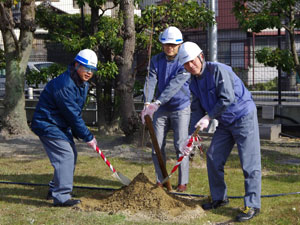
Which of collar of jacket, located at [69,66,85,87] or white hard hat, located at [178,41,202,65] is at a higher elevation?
white hard hat, located at [178,41,202,65]

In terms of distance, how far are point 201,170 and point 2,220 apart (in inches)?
131

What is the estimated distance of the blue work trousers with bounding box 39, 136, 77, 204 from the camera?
5.57 meters

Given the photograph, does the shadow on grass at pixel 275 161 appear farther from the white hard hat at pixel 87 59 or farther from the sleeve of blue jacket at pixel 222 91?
the white hard hat at pixel 87 59

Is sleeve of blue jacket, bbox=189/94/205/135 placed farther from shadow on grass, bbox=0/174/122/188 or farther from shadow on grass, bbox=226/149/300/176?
shadow on grass, bbox=226/149/300/176

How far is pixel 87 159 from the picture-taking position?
8539mm

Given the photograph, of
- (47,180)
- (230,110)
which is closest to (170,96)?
(230,110)

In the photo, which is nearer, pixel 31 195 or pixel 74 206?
pixel 74 206

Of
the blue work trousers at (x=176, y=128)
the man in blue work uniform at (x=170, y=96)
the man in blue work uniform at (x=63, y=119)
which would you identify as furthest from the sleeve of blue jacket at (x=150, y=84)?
the man in blue work uniform at (x=63, y=119)

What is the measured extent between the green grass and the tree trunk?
999 mm

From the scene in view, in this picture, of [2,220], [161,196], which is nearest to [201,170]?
[161,196]

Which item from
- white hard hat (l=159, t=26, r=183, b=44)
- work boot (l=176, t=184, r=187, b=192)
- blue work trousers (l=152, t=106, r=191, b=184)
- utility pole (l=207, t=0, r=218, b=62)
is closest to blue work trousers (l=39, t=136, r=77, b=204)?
blue work trousers (l=152, t=106, r=191, b=184)

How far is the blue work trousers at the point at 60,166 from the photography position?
18.3ft

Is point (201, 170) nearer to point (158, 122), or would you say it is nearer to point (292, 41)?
point (158, 122)

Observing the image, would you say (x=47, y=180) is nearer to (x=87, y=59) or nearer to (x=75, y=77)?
(x=75, y=77)
